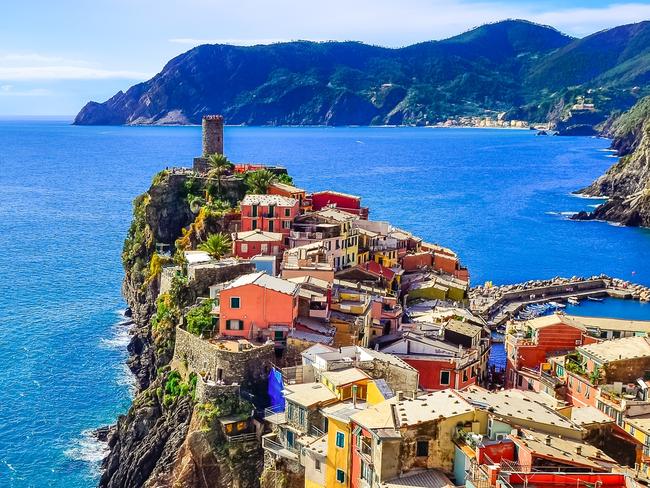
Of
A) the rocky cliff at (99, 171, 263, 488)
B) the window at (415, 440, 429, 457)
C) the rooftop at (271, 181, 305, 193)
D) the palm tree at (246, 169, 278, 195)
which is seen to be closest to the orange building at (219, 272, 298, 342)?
the rocky cliff at (99, 171, 263, 488)

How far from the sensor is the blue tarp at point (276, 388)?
3775 centimetres

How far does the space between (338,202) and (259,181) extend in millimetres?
8277

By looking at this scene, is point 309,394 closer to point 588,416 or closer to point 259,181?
point 588,416

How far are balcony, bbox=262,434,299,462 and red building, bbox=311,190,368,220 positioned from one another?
4052cm

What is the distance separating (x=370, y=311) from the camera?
47.9 meters

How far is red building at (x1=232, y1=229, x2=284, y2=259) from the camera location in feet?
186

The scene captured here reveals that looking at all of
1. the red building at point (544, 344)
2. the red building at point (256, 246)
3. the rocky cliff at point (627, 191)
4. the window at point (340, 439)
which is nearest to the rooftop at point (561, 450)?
the window at point (340, 439)

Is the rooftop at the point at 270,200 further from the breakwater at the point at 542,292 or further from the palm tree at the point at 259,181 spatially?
the breakwater at the point at 542,292

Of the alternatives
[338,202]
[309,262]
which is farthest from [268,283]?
[338,202]

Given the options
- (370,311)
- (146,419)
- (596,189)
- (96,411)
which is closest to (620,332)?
(370,311)

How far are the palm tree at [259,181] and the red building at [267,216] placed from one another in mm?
8399

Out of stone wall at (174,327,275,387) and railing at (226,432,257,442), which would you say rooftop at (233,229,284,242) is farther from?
railing at (226,432,257,442)

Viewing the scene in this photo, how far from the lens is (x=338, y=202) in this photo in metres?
75.4

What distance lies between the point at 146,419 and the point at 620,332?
3248 centimetres
